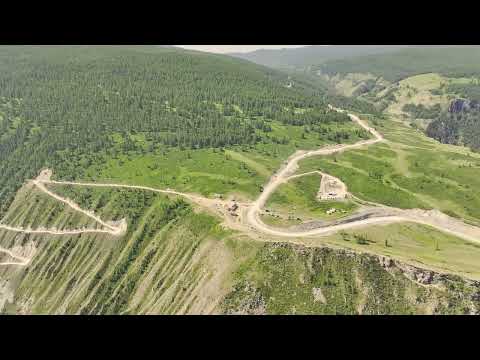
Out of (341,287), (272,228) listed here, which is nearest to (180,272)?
(272,228)

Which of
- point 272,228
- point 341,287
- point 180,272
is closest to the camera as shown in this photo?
point 341,287

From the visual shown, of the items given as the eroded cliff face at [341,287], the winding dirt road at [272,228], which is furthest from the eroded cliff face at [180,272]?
the winding dirt road at [272,228]

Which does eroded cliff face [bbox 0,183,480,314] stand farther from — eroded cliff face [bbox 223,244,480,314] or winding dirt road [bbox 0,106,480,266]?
winding dirt road [bbox 0,106,480,266]

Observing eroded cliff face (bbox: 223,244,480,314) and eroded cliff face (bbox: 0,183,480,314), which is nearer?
eroded cliff face (bbox: 223,244,480,314)

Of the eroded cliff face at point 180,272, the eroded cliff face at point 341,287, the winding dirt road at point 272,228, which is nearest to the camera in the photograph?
the eroded cliff face at point 341,287

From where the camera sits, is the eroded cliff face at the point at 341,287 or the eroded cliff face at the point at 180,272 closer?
the eroded cliff face at the point at 341,287

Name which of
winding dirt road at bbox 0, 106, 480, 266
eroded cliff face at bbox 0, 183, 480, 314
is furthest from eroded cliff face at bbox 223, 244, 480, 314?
winding dirt road at bbox 0, 106, 480, 266

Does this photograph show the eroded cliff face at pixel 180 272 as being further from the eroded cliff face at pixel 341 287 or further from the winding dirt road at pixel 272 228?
the winding dirt road at pixel 272 228

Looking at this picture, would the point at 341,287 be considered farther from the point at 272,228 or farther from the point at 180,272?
the point at 180,272

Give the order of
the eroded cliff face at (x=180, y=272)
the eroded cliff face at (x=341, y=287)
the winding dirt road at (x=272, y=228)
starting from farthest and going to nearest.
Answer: the winding dirt road at (x=272, y=228) → the eroded cliff face at (x=180, y=272) → the eroded cliff face at (x=341, y=287)

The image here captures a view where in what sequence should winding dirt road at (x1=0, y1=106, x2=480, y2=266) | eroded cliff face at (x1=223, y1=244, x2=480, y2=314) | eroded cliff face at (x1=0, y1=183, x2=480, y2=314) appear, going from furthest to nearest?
winding dirt road at (x1=0, y1=106, x2=480, y2=266), eroded cliff face at (x1=0, y1=183, x2=480, y2=314), eroded cliff face at (x1=223, y1=244, x2=480, y2=314)

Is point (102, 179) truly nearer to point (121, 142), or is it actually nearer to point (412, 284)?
point (121, 142)

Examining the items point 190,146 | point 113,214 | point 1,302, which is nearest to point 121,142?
point 190,146
